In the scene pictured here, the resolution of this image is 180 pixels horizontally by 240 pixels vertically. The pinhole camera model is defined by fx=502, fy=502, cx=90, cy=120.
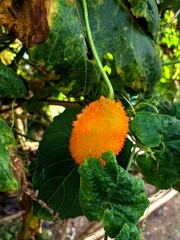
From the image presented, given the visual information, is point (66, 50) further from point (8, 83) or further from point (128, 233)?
point (128, 233)

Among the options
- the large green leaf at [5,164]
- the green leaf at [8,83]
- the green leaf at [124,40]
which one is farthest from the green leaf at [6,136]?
the green leaf at [124,40]

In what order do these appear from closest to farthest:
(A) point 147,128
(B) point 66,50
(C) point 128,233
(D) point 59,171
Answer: (C) point 128,233, (B) point 66,50, (A) point 147,128, (D) point 59,171

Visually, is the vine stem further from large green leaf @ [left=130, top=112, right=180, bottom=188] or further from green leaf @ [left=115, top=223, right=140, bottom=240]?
green leaf @ [left=115, top=223, right=140, bottom=240]

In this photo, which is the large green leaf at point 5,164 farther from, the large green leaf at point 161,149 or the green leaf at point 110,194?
the large green leaf at point 161,149

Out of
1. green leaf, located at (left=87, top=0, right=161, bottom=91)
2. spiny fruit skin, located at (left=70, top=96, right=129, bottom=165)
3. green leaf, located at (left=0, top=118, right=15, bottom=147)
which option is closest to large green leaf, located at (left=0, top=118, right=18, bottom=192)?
green leaf, located at (left=0, top=118, right=15, bottom=147)

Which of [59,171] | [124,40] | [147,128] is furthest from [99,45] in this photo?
[59,171]

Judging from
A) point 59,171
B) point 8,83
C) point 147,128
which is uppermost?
point 8,83

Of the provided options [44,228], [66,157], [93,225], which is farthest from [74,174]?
[44,228]
